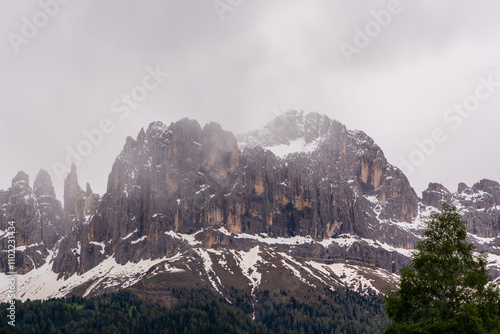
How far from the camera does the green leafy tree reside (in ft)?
93.9

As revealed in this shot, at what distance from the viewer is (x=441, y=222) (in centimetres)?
3147

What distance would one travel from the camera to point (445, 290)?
3002cm

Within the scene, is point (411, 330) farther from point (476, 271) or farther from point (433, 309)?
point (476, 271)

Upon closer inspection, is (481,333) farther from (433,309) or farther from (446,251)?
(446,251)

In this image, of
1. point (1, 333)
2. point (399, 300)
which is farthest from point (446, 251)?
point (1, 333)

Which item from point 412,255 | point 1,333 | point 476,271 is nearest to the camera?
point 476,271

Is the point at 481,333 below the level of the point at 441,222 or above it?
below

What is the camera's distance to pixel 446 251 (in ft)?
99.5

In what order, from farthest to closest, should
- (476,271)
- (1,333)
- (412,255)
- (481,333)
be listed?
(1,333) → (412,255) → (476,271) → (481,333)

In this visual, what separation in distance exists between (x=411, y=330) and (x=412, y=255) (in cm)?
482

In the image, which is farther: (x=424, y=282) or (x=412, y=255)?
(x=412, y=255)

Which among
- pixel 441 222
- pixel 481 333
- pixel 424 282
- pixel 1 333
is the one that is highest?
pixel 441 222

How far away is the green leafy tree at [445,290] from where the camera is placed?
28609 millimetres

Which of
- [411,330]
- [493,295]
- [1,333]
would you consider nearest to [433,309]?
[411,330]
